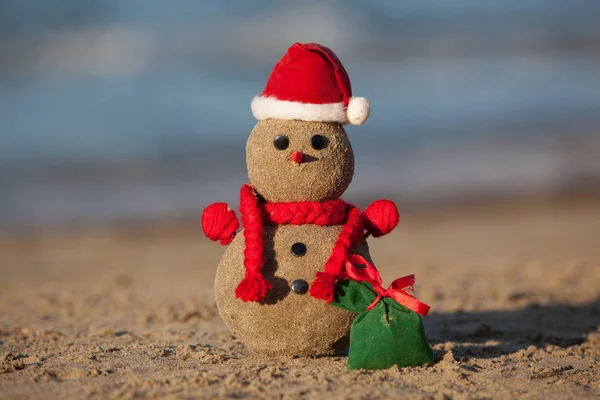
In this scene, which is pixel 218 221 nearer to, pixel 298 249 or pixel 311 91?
pixel 298 249

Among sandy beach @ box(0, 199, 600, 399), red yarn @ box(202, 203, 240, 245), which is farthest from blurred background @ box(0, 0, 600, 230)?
red yarn @ box(202, 203, 240, 245)

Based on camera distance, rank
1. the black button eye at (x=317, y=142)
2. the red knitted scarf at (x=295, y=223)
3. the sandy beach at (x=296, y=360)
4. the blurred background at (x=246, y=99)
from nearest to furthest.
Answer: the sandy beach at (x=296, y=360) → the red knitted scarf at (x=295, y=223) → the black button eye at (x=317, y=142) → the blurred background at (x=246, y=99)

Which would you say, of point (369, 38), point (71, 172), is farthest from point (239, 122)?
point (369, 38)

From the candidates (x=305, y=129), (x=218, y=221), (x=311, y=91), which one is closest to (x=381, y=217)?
(x=305, y=129)

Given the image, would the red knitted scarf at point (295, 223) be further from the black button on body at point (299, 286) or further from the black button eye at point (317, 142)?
the black button eye at point (317, 142)

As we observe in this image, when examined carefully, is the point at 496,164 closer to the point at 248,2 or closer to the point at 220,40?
the point at 220,40

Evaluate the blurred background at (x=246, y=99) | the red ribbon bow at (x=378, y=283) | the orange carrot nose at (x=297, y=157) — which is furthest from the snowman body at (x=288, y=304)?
the blurred background at (x=246, y=99)

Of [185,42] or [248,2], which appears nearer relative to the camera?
[185,42]
